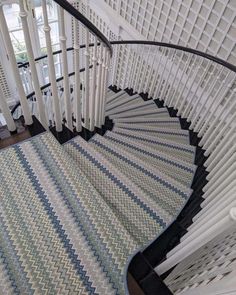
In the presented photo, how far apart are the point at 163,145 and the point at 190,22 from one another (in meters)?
1.57

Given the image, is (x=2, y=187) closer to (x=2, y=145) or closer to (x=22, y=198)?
(x=22, y=198)

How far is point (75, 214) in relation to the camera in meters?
1.29

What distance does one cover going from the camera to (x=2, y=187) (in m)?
1.33

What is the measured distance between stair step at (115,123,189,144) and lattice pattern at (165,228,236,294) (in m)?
1.56

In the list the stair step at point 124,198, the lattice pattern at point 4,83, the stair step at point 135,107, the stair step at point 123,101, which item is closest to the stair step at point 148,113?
the stair step at point 135,107

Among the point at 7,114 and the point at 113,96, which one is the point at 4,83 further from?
the point at 7,114

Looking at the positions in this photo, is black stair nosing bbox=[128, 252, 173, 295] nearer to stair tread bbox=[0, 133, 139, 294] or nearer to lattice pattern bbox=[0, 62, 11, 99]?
stair tread bbox=[0, 133, 139, 294]

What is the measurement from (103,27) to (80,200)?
4.65 meters

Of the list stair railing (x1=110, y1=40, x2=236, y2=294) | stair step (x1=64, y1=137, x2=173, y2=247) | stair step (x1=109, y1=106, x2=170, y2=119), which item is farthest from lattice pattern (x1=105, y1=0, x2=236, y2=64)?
stair step (x1=64, y1=137, x2=173, y2=247)

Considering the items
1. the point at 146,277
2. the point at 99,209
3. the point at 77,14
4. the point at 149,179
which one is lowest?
the point at 149,179

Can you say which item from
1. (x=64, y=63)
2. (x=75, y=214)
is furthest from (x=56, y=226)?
(x=64, y=63)

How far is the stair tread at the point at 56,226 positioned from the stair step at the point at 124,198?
0.78 feet

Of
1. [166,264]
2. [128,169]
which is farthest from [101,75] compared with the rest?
[166,264]

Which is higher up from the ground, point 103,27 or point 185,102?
point 185,102
